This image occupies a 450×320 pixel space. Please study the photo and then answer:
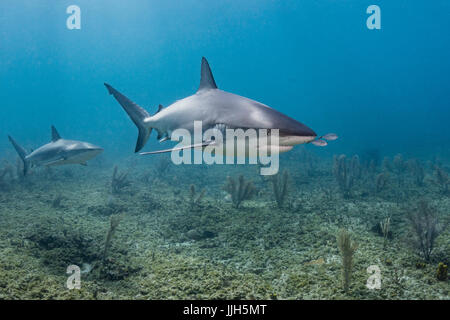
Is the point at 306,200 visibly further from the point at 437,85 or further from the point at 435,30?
the point at 437,85

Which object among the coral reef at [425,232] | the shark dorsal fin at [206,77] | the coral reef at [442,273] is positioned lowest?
the coral reef at [442,273]

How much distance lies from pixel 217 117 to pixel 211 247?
292cm

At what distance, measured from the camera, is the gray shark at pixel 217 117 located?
249 centimetres

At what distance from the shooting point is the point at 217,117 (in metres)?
3.21

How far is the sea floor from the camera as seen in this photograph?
319cm

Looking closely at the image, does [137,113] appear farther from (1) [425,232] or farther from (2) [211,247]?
(1) [425,232]

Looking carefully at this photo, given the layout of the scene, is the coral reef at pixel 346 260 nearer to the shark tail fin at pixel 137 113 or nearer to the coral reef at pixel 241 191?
the shark tail fin at pixel 137 113

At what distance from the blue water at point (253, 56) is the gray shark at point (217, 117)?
Result: 6967cm

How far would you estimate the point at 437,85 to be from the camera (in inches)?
5817

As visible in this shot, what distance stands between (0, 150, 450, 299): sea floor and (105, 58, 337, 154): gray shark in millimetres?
2024

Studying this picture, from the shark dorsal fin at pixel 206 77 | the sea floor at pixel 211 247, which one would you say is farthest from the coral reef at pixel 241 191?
the shark dorsal fin at pixel 206 77

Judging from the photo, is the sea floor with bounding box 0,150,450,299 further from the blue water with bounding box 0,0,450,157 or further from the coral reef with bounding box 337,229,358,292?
the blue water with bounding box 0,0,450,157

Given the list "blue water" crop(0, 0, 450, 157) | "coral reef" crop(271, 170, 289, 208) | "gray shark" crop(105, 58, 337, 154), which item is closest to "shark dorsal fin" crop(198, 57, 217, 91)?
"gray shark" crop(105, 58, 337, 154)

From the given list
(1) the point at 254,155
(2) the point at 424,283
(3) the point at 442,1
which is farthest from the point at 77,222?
(3) the point at 442,1
